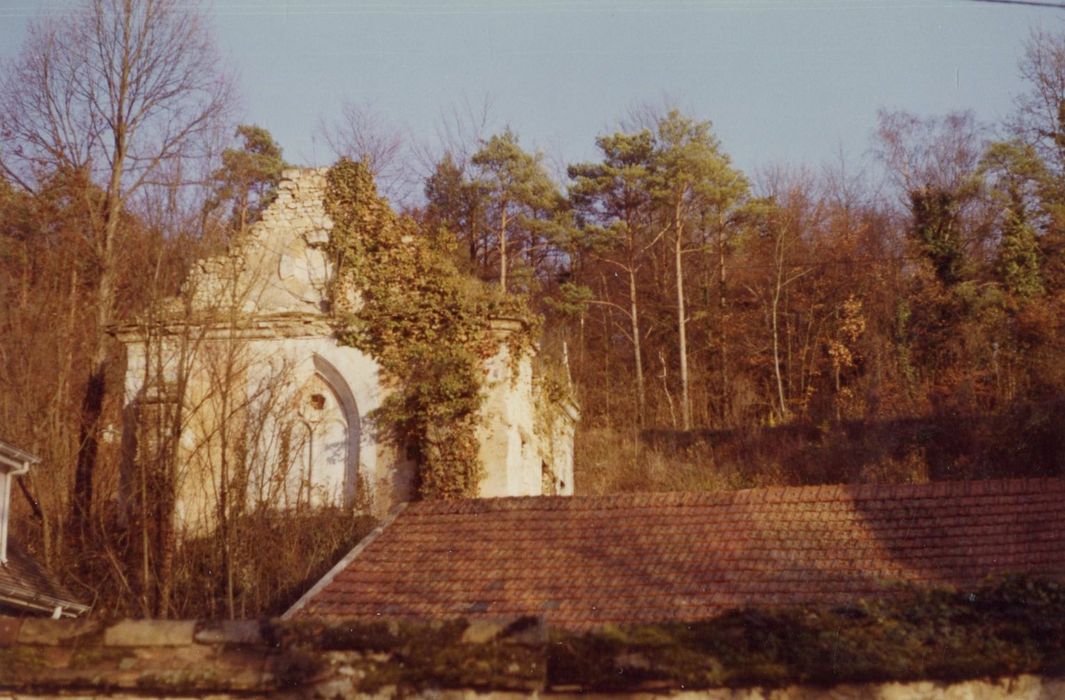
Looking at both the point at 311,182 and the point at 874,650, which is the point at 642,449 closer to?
the point at 311,182

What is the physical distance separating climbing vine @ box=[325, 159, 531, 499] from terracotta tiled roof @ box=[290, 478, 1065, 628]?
4.23 metres

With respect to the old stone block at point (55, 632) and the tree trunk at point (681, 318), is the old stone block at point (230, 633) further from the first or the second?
the tree trunk at point (681, 318)

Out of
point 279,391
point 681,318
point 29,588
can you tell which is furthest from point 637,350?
point 29,588

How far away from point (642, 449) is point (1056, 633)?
2556 cm

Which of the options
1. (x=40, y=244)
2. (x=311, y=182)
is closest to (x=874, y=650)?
(x=311, y=182)

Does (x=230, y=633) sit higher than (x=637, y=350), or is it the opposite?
(x=637, y=350)

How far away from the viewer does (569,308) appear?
131 ft

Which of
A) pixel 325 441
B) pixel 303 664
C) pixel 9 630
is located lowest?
pixel 303 664

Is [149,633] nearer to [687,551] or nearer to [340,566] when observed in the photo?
[340,566]

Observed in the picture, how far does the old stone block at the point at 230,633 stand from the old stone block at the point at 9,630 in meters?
1.18

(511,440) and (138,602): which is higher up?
(511,440)

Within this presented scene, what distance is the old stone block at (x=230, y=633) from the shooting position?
23.5 ft

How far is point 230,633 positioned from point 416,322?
15054 mm

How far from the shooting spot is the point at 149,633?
7309mm
